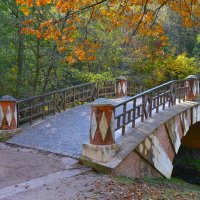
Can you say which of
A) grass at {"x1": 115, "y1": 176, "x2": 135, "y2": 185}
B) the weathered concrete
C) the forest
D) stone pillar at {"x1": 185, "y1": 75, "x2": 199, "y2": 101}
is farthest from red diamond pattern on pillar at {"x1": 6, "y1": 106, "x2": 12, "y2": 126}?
stone pillar at {"x1": 185, "y1": 75, "x2": 199, "y2": 101}

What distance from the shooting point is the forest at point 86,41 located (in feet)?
24.4

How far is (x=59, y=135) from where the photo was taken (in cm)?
976

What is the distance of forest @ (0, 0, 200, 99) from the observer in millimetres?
7452

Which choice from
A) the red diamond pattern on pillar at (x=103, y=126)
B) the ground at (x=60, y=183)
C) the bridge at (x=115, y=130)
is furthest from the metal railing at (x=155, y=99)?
the ground at (x=60, y=183)

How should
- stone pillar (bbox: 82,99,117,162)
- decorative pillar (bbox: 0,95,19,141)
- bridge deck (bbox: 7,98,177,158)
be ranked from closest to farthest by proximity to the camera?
1. stone pillar (bbox: 82,99,117,162)
2. bridge deck (bbox: 7,98,177,158)
3. decorative pillar (bbox: 0,95,19,141)

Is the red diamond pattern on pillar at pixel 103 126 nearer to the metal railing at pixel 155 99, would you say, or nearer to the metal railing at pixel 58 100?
the metal railing at pixel 155 99

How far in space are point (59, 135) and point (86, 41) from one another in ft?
10.3

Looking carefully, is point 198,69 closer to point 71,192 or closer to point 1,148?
point 1,148

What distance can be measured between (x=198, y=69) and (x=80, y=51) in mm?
16970

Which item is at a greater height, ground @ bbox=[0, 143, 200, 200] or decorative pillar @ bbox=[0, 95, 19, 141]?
decorative pillar @ bbox=[0, 95, 19, 141]

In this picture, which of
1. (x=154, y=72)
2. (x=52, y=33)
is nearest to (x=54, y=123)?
(x=52, y=33)

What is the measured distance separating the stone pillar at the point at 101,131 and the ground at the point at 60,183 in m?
0.43

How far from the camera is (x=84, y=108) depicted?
13.6 metres

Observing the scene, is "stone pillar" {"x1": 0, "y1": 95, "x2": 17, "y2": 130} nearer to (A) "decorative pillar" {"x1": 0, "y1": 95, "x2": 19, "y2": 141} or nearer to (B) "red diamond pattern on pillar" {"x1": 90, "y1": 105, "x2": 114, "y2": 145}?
(A) "decorative pillar" {"x1": 0, "y1": 95, "x2": 19, "y2": 141}
